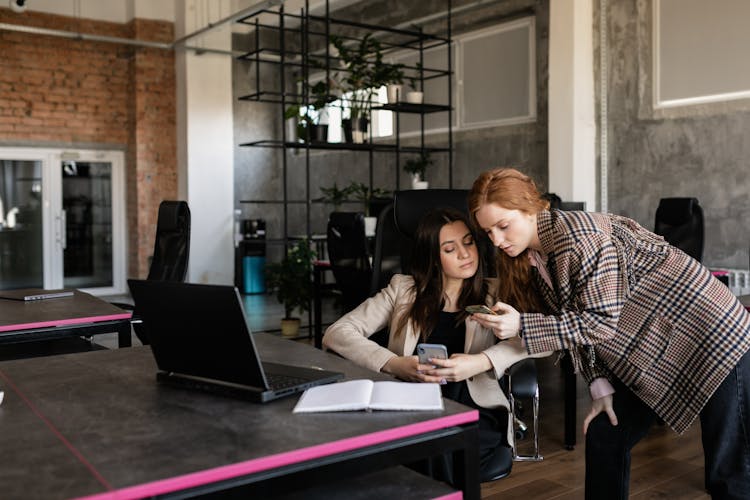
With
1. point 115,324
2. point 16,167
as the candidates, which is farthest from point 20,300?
point 16,167

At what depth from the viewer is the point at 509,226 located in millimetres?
1942

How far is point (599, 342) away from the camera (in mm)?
1929

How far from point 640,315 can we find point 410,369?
2.17 feet

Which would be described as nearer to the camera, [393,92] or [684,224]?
[684,224]

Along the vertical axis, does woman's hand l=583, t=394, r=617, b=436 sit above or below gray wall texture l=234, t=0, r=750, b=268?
below

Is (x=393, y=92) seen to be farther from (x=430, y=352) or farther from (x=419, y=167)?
(x=430, y=352)

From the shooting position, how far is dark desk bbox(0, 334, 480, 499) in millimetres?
1172

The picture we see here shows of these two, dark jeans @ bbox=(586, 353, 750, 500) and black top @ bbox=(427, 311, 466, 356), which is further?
black top @ bbox=(427, 311, 466, 356)

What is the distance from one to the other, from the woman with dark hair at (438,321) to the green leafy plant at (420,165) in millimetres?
5680

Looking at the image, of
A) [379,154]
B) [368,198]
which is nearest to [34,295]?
[368,198]

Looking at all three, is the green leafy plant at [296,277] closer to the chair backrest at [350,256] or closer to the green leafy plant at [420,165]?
the chair backrest at [350,256]

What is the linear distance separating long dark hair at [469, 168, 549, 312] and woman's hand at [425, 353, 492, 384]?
22 cm

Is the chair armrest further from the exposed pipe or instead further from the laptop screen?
the exposed pipe

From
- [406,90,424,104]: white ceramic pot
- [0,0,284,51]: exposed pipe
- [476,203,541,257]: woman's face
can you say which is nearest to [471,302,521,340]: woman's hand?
[476,203,541,257]: woman's face
